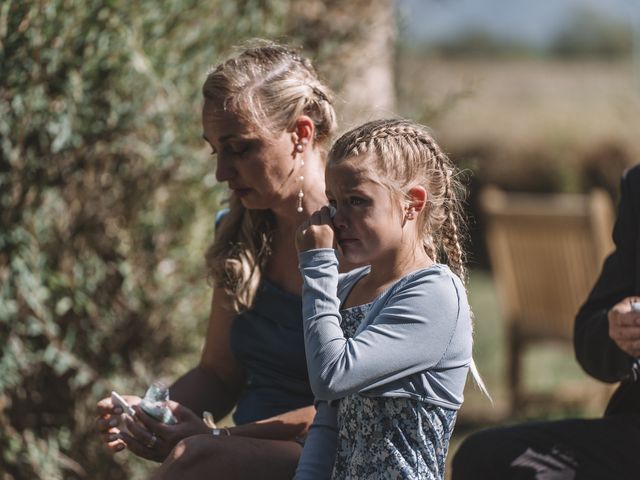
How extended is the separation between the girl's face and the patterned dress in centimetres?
30

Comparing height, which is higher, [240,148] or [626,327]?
[240,148]

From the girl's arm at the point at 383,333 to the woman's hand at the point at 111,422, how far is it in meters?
0.64

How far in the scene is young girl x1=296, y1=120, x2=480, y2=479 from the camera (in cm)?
206

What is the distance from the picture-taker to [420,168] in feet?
7.25

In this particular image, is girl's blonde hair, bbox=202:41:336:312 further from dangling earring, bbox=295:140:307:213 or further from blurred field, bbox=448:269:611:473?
blurred field, bbox=448:269:611:473

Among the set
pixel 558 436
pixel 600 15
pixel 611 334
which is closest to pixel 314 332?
pixel 611 334

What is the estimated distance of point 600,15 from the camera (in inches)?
936

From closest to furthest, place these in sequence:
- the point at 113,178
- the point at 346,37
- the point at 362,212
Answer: the point at 362,212 < the point at 113,178 < the point at 346,37

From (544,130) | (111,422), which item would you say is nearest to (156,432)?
(111,422)

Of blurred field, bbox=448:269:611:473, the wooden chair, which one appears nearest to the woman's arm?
blurred field, bbox=448:269:611:473

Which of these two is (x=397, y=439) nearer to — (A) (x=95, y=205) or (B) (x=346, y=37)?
(A) (x=95, y=205)

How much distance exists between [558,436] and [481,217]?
1131 centimetres

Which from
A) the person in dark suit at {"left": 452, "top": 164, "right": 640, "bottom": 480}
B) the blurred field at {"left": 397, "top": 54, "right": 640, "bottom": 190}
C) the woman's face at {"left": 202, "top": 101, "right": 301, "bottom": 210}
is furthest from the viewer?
the blurred field at {"left": 397, "top": 54, "right": 640, "bottom": 190}

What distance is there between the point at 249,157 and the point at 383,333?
28.8 inches
